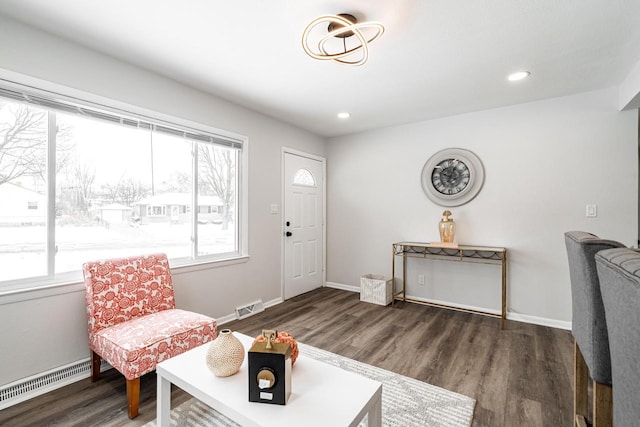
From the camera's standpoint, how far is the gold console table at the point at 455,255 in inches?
124

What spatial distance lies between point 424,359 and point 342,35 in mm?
2529

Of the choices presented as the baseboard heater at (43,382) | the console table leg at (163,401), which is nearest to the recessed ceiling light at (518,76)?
the console table leg at (163,401)

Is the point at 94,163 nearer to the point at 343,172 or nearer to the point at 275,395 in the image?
the point at 275,395

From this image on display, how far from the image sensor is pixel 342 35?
198 centimetres

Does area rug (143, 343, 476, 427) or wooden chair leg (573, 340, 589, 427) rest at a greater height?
wooden chair leg (573, 340, 589, 427)

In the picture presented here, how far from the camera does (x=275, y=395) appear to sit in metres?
1.15

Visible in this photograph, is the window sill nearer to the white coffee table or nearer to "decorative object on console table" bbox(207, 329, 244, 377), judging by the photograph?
the white coffee table

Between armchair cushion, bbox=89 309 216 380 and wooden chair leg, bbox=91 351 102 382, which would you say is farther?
wooden chair leg, bbox=91 351 102 382

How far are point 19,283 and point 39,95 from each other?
1.25 m

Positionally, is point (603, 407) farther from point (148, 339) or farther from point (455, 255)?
point (455, 255)

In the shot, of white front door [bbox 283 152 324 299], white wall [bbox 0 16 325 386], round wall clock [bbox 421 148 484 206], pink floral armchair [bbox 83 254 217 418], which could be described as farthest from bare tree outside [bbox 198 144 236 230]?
round wall clock [bbox 421 148 484 206]

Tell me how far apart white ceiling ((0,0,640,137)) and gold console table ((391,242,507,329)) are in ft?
5.33

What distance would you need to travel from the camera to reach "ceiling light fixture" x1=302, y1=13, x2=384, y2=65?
1687 mm

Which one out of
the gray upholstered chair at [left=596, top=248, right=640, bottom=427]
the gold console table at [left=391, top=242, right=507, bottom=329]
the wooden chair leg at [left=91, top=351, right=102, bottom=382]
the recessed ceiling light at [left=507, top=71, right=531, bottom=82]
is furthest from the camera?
the gold console table at [left=391, top=242, right=507, bottom=329]
